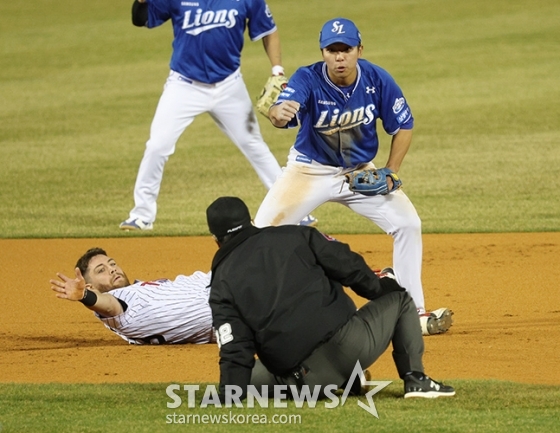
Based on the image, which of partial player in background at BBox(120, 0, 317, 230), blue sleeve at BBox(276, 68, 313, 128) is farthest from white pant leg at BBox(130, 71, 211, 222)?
blue sleeve at BBox(276, 68, 313, 128)

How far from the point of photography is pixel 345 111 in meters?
7.46

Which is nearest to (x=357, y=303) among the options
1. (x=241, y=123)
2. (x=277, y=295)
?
(x=241, y=123)

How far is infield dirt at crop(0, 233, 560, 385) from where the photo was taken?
6855 mm

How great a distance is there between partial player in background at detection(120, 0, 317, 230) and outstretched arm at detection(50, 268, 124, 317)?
3778mm

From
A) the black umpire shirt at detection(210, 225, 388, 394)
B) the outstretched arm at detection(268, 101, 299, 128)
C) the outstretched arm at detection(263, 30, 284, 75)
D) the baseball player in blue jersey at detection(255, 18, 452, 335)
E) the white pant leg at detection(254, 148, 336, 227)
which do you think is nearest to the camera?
the black umpire shirt at detection(210, 225, 388, 394)

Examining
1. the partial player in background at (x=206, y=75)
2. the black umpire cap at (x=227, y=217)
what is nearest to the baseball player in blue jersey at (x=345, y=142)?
the black umpire cap at (x=227, y=217)

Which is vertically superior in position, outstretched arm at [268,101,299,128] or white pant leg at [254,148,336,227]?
outstretched arm at [268,101,299,128]

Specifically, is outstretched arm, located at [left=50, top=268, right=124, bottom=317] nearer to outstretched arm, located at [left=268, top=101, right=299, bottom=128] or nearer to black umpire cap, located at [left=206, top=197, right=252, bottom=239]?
black umpire cap, located at [left=206, top=197, right=252, bottom=239]

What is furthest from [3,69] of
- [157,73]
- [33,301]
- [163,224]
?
[33,301]

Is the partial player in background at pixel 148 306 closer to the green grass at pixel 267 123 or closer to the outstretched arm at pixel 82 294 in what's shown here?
the outstretched arm at pixel 82 294

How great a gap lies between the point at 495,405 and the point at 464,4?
23989mm

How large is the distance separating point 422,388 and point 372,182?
195 cm

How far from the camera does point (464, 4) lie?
28641 mm

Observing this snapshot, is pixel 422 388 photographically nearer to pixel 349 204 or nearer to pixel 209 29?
pixel 349 204
